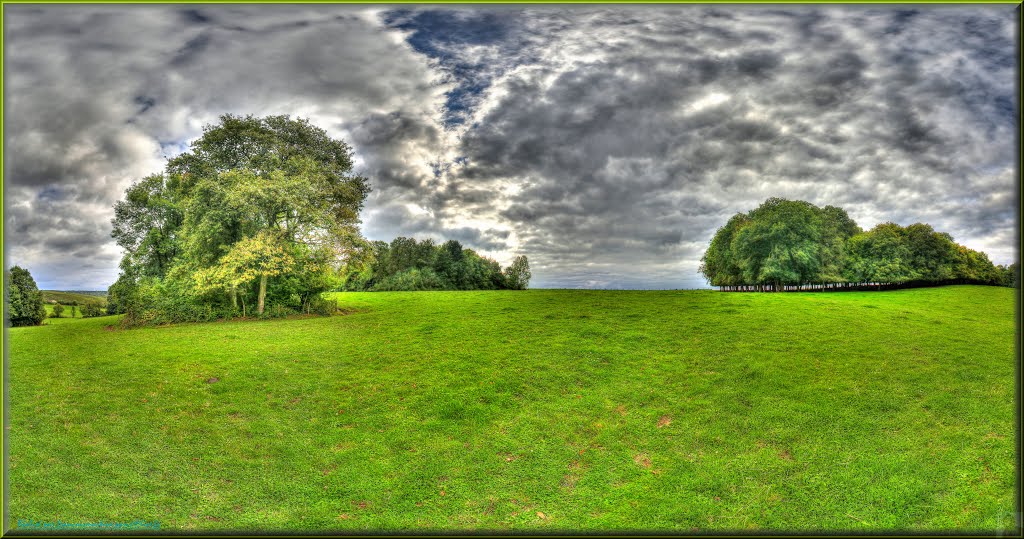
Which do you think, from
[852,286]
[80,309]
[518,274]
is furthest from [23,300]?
[852,286]

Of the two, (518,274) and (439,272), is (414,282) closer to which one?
(439,272)

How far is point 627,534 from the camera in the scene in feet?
21.5

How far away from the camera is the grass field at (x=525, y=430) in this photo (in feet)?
22.7

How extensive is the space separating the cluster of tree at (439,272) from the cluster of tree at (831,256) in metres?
19.9

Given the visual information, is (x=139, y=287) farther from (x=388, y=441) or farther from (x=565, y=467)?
(x=565, y=467)

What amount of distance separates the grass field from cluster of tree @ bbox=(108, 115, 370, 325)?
4.81 metres

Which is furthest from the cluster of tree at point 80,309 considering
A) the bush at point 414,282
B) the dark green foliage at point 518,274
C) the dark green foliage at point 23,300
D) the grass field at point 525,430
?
the dark green foliage at point 518,274

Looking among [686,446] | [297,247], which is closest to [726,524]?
[686,446]

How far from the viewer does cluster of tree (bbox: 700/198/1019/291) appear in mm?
34250

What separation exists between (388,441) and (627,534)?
4.84 meters

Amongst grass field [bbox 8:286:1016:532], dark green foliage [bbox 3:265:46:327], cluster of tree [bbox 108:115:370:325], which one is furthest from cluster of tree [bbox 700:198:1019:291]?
dark green foliage [bbox 3:265:46:327]

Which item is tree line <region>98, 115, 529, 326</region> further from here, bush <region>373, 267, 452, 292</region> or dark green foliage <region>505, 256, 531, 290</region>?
dark green foliage <region>505, 256, 531, 290</region>

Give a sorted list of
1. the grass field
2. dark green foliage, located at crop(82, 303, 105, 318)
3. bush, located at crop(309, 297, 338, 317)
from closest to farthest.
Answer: the grass field, dark green foliage, located at crop(82, 303, 105, 318), bush, located at crop(309, 297, 338, 317)

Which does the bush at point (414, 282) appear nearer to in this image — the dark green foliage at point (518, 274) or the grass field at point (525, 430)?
the dark green foliage at point (518, 274)
